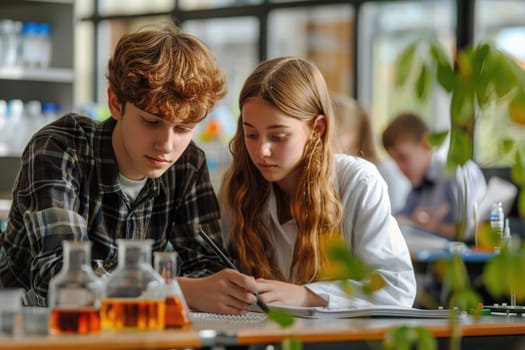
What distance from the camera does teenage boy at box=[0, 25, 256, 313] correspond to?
2051 mm

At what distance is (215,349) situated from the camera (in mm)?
1485

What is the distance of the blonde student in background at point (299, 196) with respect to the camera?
236cm

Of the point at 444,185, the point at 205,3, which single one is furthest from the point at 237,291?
the point at 205,3

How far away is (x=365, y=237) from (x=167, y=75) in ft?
1.86

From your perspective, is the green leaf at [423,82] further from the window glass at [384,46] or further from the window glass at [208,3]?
the window glass at [208,3]

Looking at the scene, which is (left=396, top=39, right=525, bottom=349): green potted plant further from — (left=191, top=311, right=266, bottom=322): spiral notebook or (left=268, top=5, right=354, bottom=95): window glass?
(left=268, top=5, right=354, bottom=95): window glass

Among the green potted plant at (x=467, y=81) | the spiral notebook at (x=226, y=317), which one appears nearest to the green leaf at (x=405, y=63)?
the green potted plant at (x=467, y=81)

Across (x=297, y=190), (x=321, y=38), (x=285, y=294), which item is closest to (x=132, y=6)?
(x=321, y=38)

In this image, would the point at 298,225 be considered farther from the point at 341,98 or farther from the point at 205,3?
the point at 205,3

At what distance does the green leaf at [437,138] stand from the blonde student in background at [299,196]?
113 cm

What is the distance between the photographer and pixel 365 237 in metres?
2.35

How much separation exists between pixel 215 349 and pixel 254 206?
1.04 metres

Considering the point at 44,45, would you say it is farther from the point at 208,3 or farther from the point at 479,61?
the point at 479,61

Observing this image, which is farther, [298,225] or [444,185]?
[444,185]
